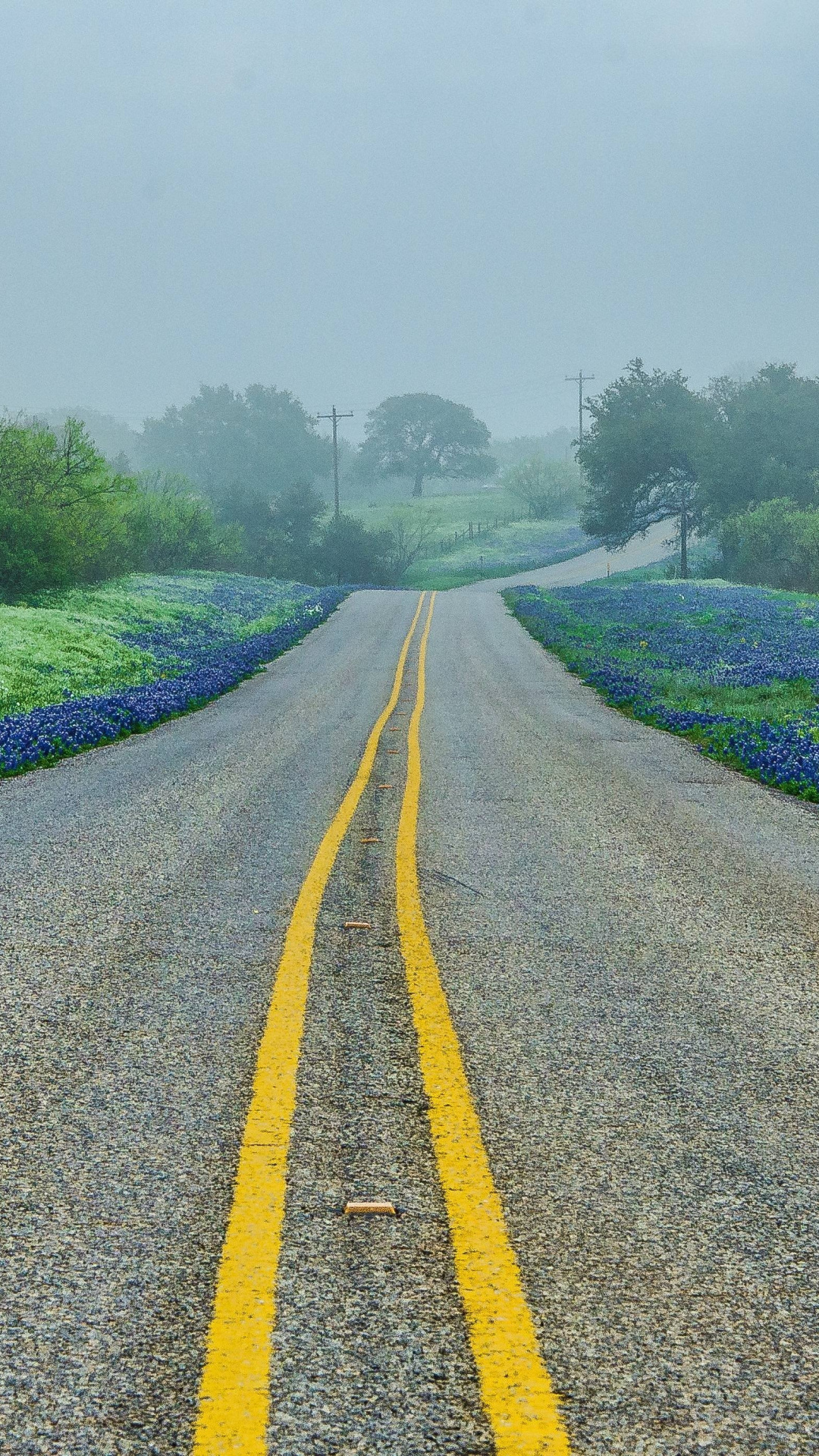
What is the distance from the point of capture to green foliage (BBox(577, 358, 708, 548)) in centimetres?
6075

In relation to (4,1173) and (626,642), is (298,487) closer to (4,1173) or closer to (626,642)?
(626,642)

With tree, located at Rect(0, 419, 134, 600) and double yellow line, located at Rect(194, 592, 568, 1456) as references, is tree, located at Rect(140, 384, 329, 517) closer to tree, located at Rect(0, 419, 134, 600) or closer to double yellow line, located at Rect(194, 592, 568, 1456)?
tree, located at Rect(0, 419, 134, 600)

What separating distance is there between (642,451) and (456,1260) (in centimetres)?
6151

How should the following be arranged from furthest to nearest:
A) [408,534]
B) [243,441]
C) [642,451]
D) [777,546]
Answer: [243,441] → [408,534] → [642,451] → [777,546]

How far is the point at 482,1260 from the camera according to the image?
300 centimetres

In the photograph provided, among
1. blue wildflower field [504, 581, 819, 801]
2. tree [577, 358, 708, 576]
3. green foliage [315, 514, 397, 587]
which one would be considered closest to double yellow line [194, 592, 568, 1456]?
blue wildflower field [504, 581, 819, 801]

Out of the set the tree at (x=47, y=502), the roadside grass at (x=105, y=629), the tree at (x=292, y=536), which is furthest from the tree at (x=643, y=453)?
the tree at (x=47, y=502)

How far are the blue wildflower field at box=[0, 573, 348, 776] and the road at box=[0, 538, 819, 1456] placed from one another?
6.39m

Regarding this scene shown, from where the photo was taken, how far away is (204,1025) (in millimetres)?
4820

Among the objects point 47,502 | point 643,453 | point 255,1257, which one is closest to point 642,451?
point 643,453

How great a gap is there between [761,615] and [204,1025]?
29454 millimetres

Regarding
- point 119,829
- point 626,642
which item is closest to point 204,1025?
point 119,829

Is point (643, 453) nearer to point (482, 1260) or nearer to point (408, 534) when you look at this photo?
point (408, 534)

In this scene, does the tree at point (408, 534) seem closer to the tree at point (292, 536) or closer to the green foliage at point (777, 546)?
the tree at point (292, 536)
